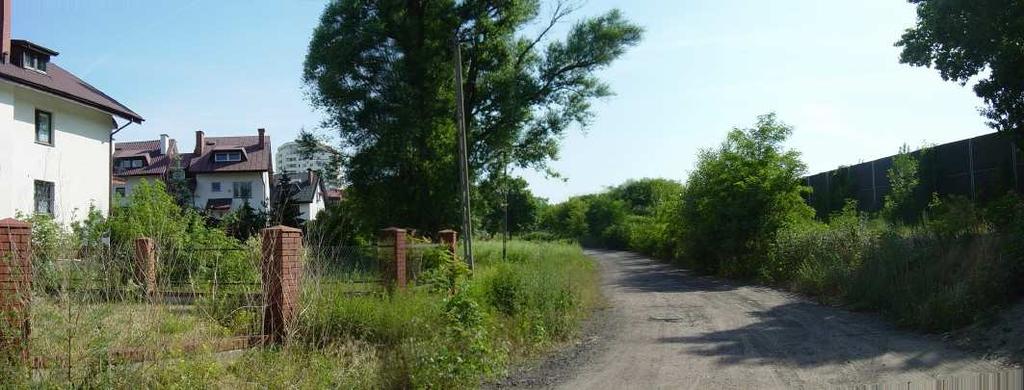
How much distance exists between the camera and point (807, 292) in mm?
17219

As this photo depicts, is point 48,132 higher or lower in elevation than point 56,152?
higher

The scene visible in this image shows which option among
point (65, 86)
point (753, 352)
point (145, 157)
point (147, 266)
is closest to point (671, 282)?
point (753, 352)

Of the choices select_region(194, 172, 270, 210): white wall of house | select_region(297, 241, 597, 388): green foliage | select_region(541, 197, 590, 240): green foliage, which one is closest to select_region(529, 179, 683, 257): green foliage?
select_region(541, 197, 590, 240): green foliage

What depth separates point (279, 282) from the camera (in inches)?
389

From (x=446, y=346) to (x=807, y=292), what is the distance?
461 inches

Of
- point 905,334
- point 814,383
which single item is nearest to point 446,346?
point 814,383

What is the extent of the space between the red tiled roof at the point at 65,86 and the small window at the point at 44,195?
9.55 feet

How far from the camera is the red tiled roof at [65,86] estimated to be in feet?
68.6

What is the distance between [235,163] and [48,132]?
32.8m

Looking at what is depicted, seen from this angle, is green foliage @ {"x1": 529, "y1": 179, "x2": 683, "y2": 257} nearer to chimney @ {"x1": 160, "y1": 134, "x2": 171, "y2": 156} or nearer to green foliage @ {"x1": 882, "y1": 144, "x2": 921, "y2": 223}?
green foliage @ {"x1": 882, "y1": 144, "x2": 921, "y2": 223}

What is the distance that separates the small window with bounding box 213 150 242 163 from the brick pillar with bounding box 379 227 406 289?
45746mm

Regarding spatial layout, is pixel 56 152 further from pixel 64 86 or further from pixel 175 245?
pixel 175 245

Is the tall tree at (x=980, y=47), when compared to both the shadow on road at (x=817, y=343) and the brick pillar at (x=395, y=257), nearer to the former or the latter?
the shadow on road at (x=817, y=343)

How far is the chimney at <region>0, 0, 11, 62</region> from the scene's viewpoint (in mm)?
20641
